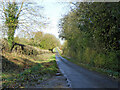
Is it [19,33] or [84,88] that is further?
[19,33]

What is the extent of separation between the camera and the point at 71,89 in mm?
5656

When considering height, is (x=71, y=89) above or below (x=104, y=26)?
below

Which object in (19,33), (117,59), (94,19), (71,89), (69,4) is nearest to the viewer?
Answer: (71,89)

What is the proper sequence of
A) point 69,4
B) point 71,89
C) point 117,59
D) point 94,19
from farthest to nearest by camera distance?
1. point 69,4
2. point 94,19
3. point 117,59
4. point 71,89

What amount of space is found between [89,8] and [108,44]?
4147 millimetres

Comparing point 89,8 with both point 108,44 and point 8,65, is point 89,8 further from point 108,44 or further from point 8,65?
point 8,65

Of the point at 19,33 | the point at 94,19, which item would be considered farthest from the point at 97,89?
the point at 19,33

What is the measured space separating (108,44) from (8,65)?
991 centimetres

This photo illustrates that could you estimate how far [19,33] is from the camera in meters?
12.6

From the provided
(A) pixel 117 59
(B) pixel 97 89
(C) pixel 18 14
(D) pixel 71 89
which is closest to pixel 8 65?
(C) pixel 18 14

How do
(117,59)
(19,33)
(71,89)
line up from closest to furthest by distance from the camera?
(71,89) → (117,59) → (19,33)

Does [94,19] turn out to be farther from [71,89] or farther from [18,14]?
[18,14]

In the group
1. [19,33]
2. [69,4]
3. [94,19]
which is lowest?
[19,33]

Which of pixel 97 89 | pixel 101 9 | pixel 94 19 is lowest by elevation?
pixel 97 89
